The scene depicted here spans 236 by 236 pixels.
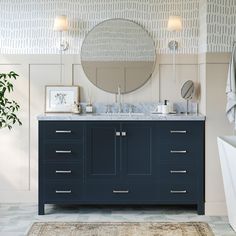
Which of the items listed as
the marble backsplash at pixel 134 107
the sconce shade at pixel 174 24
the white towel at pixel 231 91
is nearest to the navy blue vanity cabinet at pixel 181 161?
the white towel at pixel 231 91

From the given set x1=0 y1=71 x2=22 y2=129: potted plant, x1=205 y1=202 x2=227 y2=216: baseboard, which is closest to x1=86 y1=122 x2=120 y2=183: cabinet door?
x1=0 y1=71 x2=22 y2=129: potted plant

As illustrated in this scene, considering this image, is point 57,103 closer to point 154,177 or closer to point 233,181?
point 154,177

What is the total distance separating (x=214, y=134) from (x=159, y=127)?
53cm

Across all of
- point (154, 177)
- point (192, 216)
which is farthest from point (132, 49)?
point (192, 216)

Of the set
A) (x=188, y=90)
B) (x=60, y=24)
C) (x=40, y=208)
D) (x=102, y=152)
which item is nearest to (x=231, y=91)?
(x=188, y=90)

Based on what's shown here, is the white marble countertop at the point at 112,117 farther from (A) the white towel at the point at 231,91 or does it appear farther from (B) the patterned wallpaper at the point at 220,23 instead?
(B) the patterned wallpaper at the point at 220,23

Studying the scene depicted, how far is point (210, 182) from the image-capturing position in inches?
213

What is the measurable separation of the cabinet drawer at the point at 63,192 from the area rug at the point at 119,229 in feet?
1.18

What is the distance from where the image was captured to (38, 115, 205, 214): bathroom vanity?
534cm

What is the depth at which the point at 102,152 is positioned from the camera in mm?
5379

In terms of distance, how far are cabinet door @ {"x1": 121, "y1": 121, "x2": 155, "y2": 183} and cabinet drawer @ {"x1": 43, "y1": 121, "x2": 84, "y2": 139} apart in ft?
1.44

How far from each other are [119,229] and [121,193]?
1.85 ft

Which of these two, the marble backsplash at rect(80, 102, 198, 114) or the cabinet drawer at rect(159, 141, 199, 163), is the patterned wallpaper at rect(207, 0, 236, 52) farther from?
the cabinet drawer at rect(159, 141, 199, 163)

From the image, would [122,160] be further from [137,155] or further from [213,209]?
[213,209]
